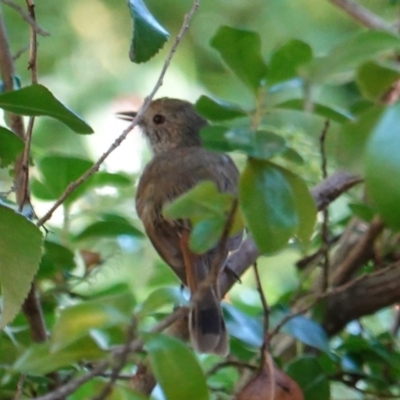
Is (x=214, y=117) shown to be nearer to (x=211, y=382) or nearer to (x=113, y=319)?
(x=113, y=319)

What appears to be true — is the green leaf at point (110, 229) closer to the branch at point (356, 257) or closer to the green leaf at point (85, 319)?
the branch at point (356, 257)

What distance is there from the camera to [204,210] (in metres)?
0.65

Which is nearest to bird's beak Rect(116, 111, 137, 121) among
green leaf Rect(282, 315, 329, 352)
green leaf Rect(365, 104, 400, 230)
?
green leaf Rect(282, 315, 329, 352)

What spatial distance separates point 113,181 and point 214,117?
1.71ft

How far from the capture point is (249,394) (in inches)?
33.4

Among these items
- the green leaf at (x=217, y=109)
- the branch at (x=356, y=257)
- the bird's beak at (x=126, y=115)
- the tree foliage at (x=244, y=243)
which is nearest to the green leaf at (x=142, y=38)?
the tree foliage at (x=244, y=243)


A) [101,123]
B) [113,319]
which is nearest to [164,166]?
[101,123]

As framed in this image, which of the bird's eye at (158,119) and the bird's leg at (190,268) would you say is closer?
the bird's leg at (190,268)

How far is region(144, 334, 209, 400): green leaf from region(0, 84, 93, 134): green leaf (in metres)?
0.27

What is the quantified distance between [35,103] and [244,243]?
0.62 metres

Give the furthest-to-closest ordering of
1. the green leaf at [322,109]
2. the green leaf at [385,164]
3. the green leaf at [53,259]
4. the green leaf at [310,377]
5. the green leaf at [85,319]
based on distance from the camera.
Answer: the green leaf at [53,259] < the green leaf at [310,377] < the green leaf at [322,109] < the green leaf at [85,319] < the green leaf at [385,164]

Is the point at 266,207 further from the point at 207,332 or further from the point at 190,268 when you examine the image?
the point at 190,268

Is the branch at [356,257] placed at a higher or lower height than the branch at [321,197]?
lower

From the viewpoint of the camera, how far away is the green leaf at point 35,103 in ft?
2.55
